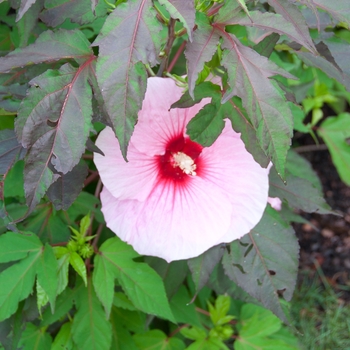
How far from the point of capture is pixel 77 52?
35.4 inches

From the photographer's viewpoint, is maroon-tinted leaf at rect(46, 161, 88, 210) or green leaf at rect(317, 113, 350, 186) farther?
green leaf at rect(317, 113, 350, 186)

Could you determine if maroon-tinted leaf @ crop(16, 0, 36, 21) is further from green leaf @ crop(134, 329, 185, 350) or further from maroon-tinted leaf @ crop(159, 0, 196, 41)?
green leaf @ crop(134, 329, 185, 350)

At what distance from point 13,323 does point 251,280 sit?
613mm

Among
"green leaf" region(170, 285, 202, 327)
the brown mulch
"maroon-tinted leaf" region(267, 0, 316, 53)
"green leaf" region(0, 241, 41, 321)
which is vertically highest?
"maroon-tinted leaf" region(267, 0, 316, 53)

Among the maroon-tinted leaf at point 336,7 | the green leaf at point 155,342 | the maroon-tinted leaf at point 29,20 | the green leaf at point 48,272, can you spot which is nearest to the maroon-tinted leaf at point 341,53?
the maroon-tinted leaf at point 336,7

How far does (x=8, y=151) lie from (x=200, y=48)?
481 millimetres

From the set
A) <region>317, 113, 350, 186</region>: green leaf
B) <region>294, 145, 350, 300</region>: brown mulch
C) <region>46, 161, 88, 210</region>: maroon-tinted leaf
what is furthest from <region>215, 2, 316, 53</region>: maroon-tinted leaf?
<region>294, 145, 350, 300</region>: brown mulch

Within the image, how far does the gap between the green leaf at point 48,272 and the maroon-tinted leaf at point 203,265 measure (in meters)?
0.33

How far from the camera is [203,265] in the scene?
1149mm

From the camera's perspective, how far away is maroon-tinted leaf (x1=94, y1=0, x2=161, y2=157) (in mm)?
724

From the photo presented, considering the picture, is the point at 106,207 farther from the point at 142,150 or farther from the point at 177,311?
the point at 177,311

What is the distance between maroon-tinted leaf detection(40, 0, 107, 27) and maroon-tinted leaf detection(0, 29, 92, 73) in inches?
1.7

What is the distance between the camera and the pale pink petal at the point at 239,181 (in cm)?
104

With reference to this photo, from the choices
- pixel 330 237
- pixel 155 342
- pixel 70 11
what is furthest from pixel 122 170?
pixel 330 237
